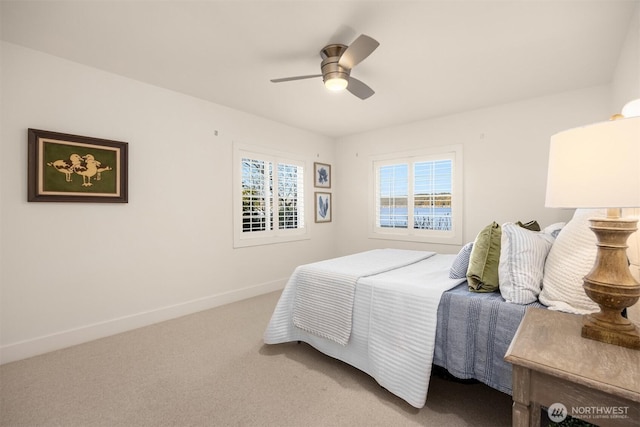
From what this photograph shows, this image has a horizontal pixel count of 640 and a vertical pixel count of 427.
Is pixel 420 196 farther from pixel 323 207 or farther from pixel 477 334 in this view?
pixel 477 334

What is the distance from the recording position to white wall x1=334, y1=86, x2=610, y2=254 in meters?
3.33

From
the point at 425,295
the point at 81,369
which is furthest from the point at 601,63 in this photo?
the point at 81,369

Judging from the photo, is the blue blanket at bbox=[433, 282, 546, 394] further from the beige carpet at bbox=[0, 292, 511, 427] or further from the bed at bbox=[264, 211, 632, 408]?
the beige carpet at bbox=[0, 292, 511, 427]

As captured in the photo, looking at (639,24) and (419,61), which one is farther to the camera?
(419,61)

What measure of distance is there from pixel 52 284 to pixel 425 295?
3.03 meters

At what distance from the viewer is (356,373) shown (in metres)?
2.16

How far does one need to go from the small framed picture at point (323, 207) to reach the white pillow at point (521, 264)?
346cm

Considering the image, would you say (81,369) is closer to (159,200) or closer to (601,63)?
(159,200)

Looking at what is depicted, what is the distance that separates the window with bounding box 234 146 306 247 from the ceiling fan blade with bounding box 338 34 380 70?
7.00ft

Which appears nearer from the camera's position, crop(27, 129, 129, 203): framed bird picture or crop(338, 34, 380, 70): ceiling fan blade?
crop(338, 34, 380, 70): ceiling fan blade

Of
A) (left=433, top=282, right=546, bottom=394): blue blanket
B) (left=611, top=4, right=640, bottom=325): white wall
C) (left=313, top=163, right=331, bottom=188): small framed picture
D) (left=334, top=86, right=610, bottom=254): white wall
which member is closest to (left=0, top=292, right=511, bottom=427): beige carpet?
(left=433, top=282, right=546, bottom=394): blue blanket

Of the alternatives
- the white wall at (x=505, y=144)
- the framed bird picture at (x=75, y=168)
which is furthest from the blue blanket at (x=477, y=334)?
the framed bird picture at (x=75, y=168)

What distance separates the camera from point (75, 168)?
8.61 feet

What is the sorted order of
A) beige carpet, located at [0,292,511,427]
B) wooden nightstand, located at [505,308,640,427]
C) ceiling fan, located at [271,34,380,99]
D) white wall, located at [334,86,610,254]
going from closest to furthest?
wooden nightstand, located at [505,308,640,427] → beige carpet, located at [0,292,511,427] → ceiling fan, located at [271,34,380,99] → white wall, located at [334,86,610,254]
